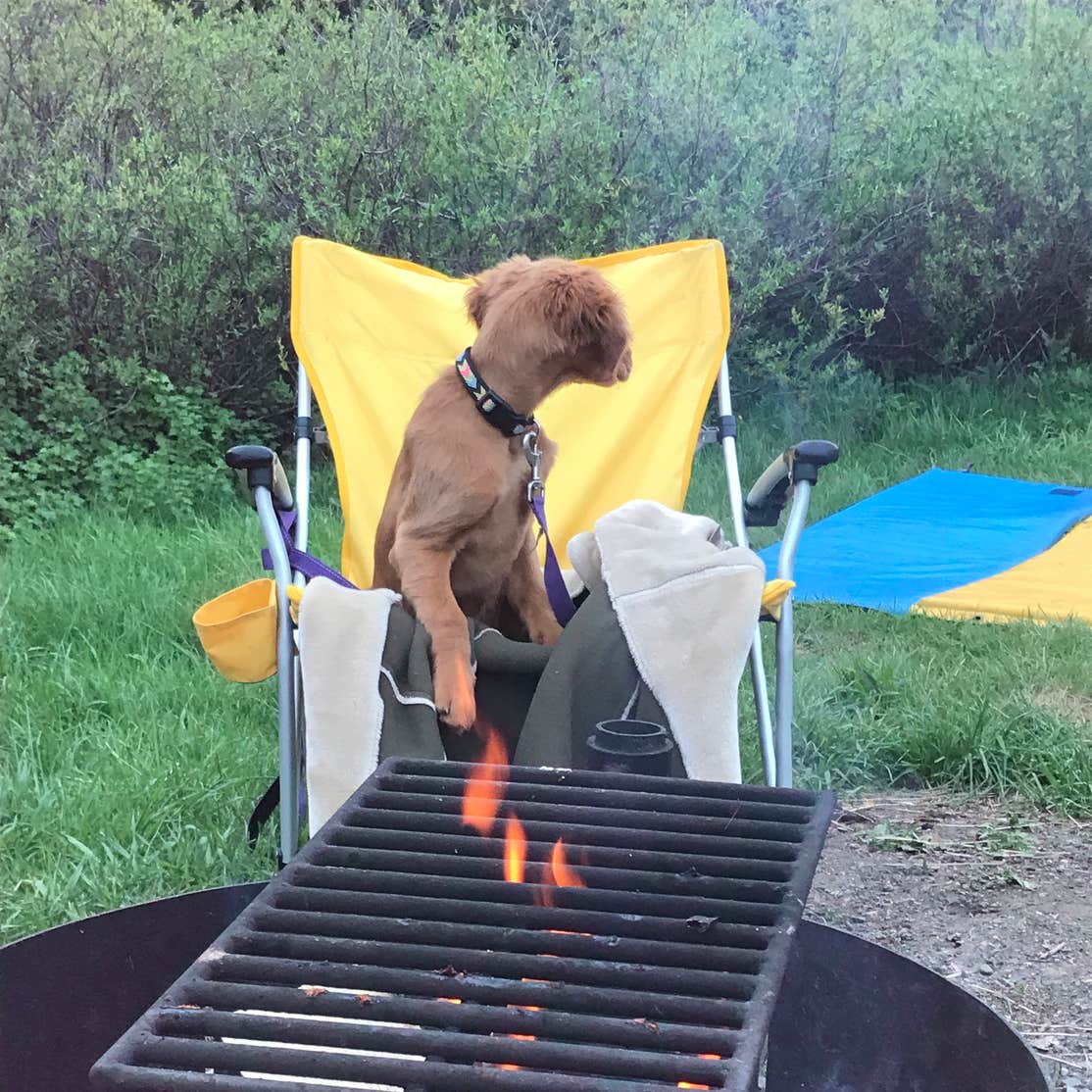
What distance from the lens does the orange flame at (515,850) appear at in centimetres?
140

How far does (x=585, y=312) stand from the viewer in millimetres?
2250

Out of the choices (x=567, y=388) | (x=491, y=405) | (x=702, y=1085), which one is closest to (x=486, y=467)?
(x=491, y=405)

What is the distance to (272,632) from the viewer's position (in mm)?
2295

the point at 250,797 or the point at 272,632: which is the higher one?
the point at 272,632

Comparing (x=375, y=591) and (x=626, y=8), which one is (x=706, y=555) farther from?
(x=626, y=8)

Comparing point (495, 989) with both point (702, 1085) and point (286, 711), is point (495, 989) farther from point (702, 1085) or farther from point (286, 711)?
point (286, 711)

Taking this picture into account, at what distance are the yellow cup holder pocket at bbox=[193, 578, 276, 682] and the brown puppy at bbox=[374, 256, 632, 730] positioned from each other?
0.83ft

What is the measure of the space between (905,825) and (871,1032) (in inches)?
51.7

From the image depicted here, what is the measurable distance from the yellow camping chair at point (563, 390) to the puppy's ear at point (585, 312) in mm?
679

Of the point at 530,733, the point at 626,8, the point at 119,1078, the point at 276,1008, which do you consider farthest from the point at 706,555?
the point at 626,8

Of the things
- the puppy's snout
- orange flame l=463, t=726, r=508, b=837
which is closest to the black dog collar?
the puppy's snout

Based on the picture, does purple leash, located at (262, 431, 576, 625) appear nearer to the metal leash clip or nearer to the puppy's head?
the metal leash clip

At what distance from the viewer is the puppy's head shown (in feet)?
7.41

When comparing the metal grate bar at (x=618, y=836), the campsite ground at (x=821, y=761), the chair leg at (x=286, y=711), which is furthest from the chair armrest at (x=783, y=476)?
the metal grate bar at (x=618, y=836)
